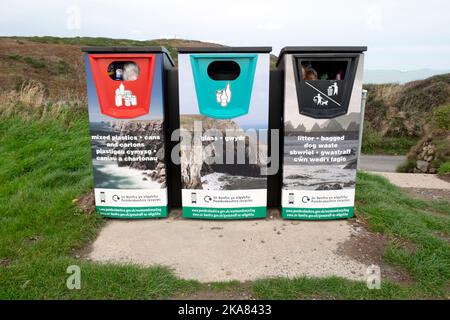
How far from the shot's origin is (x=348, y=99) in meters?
2.88

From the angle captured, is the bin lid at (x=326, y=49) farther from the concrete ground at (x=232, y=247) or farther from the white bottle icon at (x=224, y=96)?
the concrete ground at (x=232, y=247)

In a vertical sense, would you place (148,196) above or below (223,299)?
above

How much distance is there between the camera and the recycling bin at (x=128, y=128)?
112 inches

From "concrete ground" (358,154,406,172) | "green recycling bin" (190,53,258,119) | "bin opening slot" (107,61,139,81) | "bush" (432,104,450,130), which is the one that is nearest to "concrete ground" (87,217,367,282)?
"green recycling bin" (190,53,258,119)

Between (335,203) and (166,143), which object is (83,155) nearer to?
(166,143)

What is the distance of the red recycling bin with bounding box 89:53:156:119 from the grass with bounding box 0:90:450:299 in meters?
1.08

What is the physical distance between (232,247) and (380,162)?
29.3 feet

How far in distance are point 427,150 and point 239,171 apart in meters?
5.59

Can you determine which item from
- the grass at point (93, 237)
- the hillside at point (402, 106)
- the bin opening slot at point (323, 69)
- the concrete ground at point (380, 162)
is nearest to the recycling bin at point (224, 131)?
the bin opening slot at point (323, 69)

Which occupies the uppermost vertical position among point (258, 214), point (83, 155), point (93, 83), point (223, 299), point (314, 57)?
point (314, 57)

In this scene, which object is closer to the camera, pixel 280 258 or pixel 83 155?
pixel 280 258

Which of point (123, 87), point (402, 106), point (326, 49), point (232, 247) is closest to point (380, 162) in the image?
point (402, 106)

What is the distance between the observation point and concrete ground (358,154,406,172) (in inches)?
353

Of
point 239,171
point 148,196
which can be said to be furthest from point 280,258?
point 148,196
